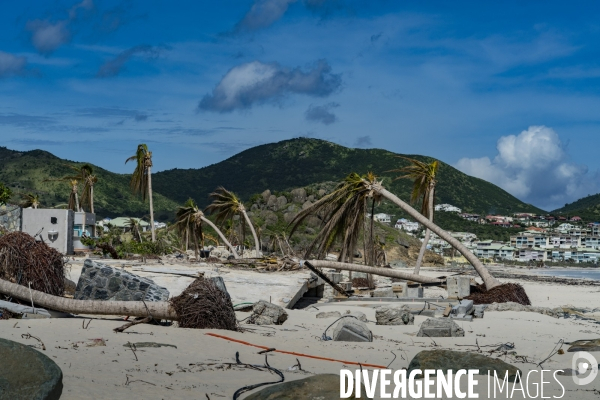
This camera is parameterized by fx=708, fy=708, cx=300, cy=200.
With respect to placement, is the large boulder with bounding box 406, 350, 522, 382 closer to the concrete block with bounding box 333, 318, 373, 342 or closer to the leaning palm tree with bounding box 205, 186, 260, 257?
the concrete block with bounding box 333, 318, 373, 342

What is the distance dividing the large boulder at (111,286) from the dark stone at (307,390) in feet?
20.6

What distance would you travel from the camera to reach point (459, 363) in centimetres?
753

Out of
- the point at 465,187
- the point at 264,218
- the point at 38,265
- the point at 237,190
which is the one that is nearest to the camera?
the point at 38,265

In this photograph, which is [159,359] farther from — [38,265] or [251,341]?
[38,265]

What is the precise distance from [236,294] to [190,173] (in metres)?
134

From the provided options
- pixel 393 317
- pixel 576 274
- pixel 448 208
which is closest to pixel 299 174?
pixel 448 208

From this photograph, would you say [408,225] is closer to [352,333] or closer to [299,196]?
[299,196]

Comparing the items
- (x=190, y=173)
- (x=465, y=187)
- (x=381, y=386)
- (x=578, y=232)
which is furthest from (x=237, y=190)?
(x=381, y=386)

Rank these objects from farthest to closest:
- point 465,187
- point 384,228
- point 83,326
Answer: point 465,187 < point 384,228 < point 83,326

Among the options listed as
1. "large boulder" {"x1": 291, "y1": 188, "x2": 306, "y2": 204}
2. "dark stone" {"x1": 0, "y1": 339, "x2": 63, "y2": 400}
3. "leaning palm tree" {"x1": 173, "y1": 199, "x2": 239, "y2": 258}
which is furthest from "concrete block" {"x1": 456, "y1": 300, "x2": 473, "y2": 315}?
"large boulder" {"x1": 291, "y1": 188, "x2": 306, "y2": 204}

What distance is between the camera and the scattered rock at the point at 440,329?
1134 centimetres

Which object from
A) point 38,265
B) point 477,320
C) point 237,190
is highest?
point 237,190

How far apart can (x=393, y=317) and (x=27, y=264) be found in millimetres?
6364

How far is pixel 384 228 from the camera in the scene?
92.4 metres
